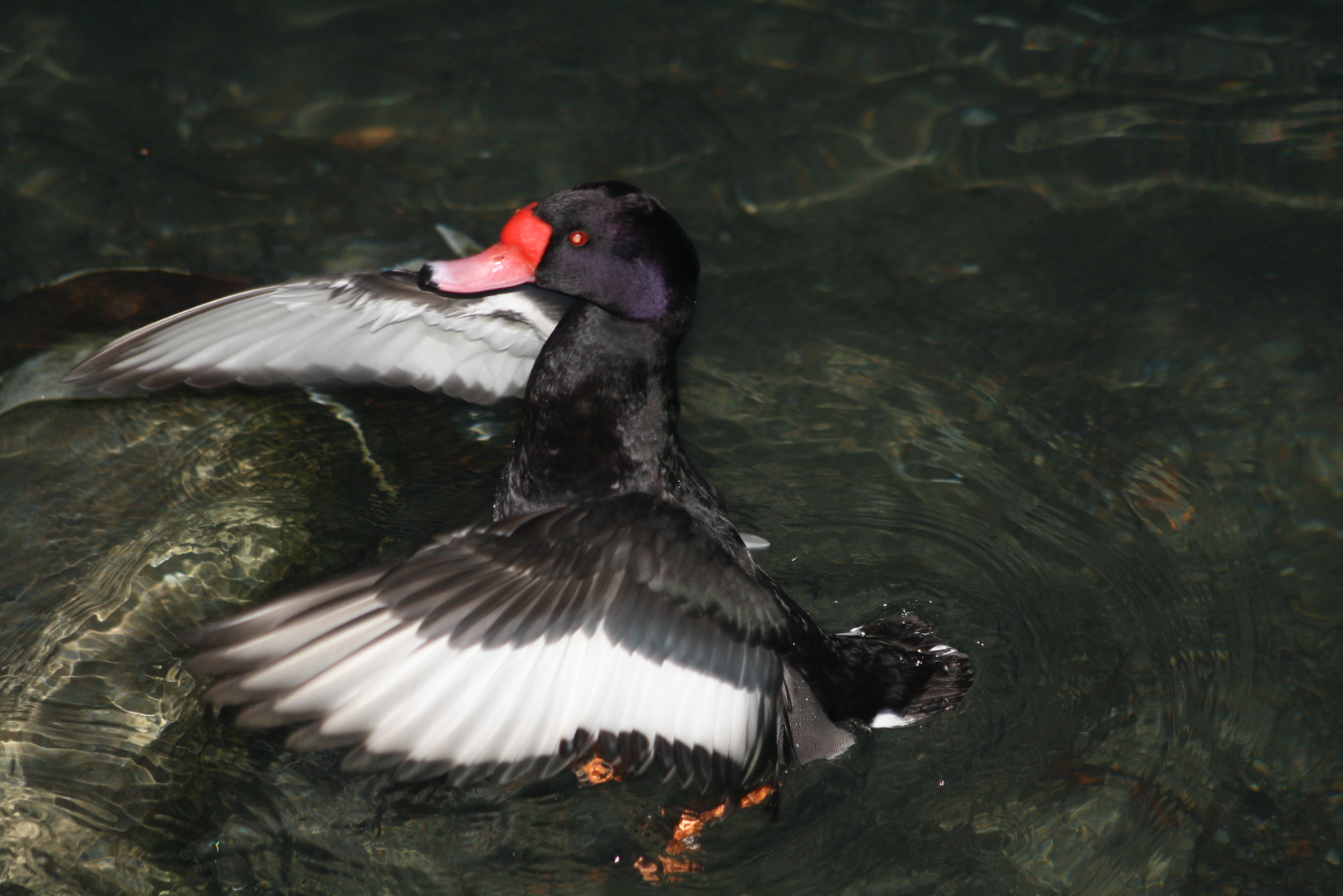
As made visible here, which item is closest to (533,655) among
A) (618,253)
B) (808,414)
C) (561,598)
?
(561,598)

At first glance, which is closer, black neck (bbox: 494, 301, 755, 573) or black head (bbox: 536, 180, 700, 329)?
black head (bbox: 536, 180, 700, 329)

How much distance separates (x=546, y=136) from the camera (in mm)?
5148

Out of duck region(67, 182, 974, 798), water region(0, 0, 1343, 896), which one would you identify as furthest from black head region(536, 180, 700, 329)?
water region(0, 0, 1343, 896)

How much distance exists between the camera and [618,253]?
2.86 meters

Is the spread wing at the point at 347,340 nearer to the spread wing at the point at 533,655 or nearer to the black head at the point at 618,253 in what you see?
the black head at the point at 618,253

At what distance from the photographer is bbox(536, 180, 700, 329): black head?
285cm

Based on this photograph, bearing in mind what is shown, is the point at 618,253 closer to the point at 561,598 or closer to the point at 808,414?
the point at 561,598

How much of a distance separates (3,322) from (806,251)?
327 centimetres

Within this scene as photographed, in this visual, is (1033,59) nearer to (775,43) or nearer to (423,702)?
(775,43)

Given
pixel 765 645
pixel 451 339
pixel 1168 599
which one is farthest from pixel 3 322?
pixel 1168 599

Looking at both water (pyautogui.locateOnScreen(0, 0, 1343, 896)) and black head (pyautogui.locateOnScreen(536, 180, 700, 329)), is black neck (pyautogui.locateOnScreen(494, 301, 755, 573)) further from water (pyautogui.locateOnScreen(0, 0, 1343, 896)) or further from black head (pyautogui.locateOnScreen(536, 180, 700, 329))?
water (pyautogui.locateOnScreen(0, 0, 1343, 896))

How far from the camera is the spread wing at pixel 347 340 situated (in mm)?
3410

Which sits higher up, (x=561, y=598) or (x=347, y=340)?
(x=347, y=340)

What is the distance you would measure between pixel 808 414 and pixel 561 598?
6.24 ft
